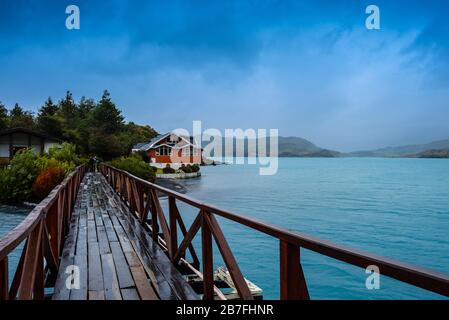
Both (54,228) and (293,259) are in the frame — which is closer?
(293,259)

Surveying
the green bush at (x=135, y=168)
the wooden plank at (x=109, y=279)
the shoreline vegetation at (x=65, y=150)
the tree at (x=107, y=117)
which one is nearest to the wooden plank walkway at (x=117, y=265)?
the wooden plank at (x=109, y=279)

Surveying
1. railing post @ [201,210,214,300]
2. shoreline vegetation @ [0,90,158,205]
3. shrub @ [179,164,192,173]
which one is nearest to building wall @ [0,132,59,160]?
shoreline vegetation @ [0,90,158,205]

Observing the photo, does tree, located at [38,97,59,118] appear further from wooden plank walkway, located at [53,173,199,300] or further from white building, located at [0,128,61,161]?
wooden plank walkway, located at [53,173,199,300]

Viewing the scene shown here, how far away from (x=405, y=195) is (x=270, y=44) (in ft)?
69.3

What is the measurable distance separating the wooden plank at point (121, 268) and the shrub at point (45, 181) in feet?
48.1

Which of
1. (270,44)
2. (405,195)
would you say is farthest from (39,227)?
(405,195)

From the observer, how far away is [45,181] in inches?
707

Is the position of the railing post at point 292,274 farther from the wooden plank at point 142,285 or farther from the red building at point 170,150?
the red building at point 170,150

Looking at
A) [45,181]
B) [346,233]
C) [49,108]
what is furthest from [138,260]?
[49,108]

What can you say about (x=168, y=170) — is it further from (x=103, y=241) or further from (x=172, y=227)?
(x=172, y=227)

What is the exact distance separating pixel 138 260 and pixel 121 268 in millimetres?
344

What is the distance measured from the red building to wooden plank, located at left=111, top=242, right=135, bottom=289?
42988mm

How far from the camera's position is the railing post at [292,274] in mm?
1973

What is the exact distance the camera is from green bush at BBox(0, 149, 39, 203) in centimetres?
1816
